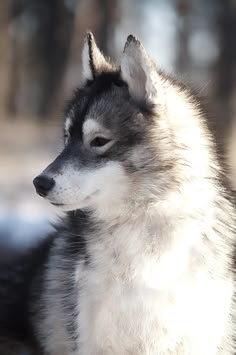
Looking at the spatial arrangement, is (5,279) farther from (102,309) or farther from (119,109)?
(119,109)

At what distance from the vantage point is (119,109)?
2131 millimetres

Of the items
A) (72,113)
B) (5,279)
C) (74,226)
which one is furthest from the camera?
(5,279)

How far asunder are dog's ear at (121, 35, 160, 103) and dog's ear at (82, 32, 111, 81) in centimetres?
21

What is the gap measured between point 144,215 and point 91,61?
58 centimetres

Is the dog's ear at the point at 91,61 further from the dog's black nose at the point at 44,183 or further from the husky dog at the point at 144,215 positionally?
the dog's black nose at the point at 44,183

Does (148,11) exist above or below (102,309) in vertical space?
above

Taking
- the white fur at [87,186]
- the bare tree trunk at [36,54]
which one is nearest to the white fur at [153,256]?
the white fur at [87,186]

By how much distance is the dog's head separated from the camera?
203 centimetres

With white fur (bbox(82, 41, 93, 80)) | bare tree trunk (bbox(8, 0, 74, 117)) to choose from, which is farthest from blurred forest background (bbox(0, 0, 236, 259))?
white fur (bbox(82, 41, 93, 80))

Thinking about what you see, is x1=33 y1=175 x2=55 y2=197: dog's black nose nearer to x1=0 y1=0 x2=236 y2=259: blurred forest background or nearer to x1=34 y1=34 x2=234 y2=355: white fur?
x1=34 y1=34 x2=234 y2=355: white fur

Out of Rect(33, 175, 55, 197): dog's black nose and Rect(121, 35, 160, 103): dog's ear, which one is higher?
Rect(121, 35, 160, 103): dog's ear

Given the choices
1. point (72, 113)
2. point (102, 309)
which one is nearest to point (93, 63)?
point (72, 113)

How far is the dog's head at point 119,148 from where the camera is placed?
80.0 inches

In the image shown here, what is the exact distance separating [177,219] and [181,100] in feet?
1.29
